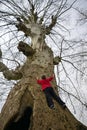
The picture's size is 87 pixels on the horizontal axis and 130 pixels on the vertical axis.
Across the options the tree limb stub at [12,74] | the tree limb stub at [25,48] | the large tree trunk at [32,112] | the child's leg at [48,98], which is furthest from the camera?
the tree limb stub at [12,74]

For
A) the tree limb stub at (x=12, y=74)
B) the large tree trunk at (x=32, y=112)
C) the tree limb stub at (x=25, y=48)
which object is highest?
the tree limb stub at (x=25, y=48)

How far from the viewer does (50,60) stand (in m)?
5.69

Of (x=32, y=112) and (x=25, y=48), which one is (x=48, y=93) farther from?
(x=25, y=48)

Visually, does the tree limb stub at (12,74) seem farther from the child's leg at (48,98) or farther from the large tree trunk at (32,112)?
the child's leg at (48,98)

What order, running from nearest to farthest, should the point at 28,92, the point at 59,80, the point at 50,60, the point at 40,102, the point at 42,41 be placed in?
the point at 40,102, the point at 28,92, the point at 50,60, the point at 42,41, the point at 59,80

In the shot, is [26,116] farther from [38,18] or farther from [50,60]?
[38,18]

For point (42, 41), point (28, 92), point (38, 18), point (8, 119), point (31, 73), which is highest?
point (38, 18)

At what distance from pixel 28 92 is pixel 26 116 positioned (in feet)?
1.72

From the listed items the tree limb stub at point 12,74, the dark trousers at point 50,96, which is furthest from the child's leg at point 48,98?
the tree limb stub at point 12,74

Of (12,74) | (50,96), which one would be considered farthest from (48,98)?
(12,74)

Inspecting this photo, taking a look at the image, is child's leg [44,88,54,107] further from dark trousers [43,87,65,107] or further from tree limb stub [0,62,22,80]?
tree limb stub [0,62,22,80]

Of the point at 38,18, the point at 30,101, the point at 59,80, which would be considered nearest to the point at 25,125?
the point at 30,101

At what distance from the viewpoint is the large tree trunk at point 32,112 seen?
3520 mm

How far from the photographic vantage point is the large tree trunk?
3.52 meters
